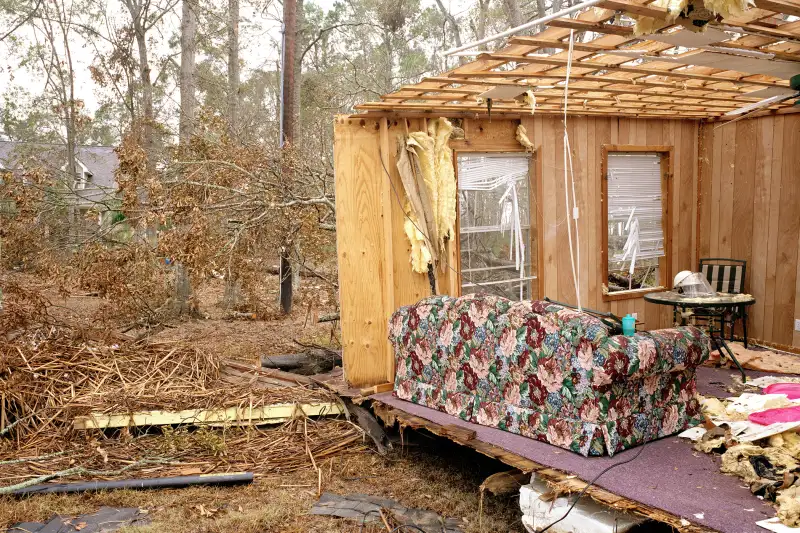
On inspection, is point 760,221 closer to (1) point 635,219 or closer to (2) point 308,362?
(1) point 635,219

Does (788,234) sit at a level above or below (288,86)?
below

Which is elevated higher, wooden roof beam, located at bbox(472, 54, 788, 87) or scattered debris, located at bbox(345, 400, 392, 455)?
wooden roof beam, located at bbox(472, 54, 788, 87)

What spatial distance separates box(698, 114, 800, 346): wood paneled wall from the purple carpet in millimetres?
3998

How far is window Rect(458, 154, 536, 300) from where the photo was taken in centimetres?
646

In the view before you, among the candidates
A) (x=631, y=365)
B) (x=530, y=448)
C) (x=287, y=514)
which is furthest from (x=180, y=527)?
(x=631, y=365)

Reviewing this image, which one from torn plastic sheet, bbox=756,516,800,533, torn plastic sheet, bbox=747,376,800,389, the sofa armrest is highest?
the sofa armrest

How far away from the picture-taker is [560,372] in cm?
400

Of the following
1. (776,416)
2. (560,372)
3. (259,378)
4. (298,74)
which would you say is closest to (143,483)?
(259,378)

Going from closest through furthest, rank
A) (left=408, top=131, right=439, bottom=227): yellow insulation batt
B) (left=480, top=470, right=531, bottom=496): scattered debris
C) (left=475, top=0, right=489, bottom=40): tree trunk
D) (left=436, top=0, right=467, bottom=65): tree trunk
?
1. (left=480, top=470, right=531, bottom=496): scattered debris
2. (left=408, top=131, right=439, bottom=227): yellow insulation batt
3. (left=475, top=0, right=489, bottom=40): tree trunk
4. (left=436, top=0, right=467, bottom=65): tree trunk

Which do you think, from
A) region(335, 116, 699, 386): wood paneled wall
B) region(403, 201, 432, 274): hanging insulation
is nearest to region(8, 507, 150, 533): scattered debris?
region(335, 116, 699, 386): wood paneled wall

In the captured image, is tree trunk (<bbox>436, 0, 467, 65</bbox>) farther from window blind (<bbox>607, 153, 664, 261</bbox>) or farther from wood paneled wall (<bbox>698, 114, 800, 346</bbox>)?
window blind (<bbox>607, 153, 664, 261</bbox>)

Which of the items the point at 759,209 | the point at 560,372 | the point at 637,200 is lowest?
the point at 560,372

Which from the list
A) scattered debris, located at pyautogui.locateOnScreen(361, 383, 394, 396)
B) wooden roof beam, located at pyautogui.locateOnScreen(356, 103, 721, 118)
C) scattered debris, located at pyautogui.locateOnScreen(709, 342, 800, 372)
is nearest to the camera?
wooden roof beam, located at pyautogui.locateOnScreen(356, 103, 721, 118)

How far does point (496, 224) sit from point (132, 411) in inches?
148
